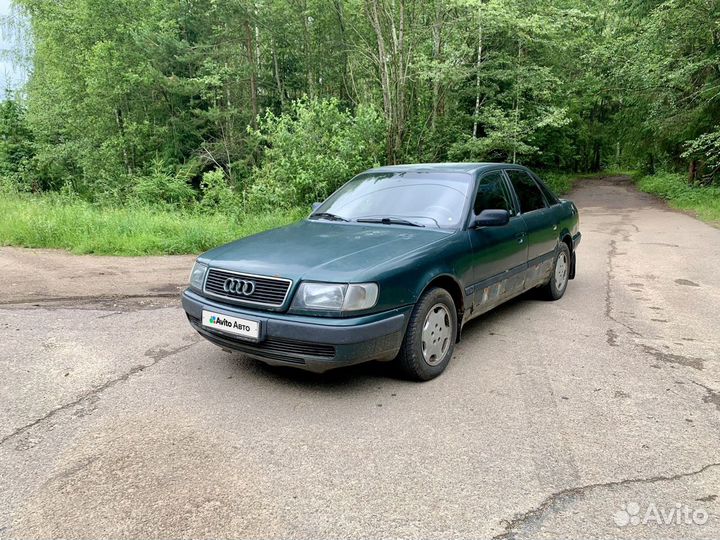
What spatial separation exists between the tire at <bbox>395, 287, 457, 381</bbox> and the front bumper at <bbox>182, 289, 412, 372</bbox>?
0.12 metres

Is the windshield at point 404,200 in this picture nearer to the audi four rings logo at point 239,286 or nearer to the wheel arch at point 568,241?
the audi four rings logo at point 239,286

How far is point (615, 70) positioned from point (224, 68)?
16.3 meters

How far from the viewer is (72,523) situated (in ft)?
7.75

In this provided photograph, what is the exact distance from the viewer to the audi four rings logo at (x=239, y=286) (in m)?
3.64

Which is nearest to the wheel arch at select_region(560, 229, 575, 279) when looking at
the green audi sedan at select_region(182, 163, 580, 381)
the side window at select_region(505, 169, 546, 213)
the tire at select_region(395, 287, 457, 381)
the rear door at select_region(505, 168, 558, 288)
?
the rear door at select_region(505, 168, 558, 288)

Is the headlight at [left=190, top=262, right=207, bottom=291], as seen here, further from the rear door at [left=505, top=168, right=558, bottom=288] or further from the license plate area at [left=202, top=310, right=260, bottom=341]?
the rear door at [left=505, top=168, right=558, bottom=288]

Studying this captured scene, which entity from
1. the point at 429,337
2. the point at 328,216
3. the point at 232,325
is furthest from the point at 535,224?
the point at 232,325

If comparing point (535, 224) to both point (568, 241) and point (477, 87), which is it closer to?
point (568, 241)

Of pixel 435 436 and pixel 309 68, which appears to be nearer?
pixel 435 436

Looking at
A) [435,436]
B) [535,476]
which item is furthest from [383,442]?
[535,476]

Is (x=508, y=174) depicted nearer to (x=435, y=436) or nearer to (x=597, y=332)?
(x=597, y=332)

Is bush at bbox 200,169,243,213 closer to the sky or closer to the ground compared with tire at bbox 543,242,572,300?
closer to the sky

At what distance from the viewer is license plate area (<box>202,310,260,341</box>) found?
355 cm

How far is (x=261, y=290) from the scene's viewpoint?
3596 millimetres
